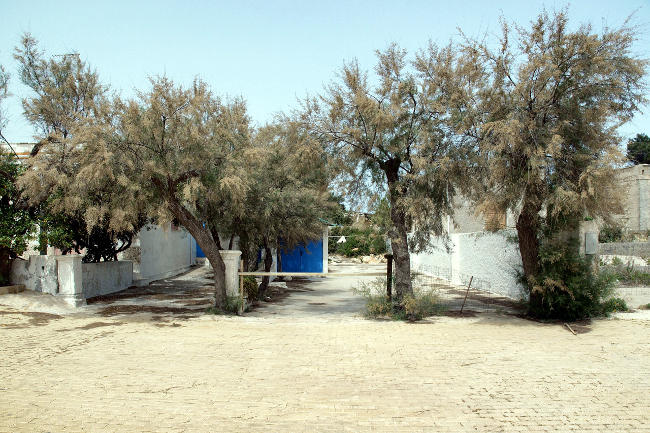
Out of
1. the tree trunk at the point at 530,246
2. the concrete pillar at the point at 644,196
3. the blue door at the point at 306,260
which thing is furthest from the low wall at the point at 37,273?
the concrete pillar at the point at 644,196

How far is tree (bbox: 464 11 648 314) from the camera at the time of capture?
1080 centimetres

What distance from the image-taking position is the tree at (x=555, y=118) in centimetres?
1080

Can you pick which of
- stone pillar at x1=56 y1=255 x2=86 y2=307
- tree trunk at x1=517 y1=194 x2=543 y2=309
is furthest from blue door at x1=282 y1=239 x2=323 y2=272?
tree trunk at x1=517 y1=194 x2=543 y2=309

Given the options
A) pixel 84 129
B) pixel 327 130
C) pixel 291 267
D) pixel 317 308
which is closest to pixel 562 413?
pixel 327 130

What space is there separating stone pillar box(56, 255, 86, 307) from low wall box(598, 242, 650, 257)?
831 inches

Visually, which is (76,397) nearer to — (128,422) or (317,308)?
(128,422)

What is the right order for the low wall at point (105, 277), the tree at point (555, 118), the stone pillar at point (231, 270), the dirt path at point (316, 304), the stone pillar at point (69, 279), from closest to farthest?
the tree at point (555, 118), the stone pillar at point (231, 270), the dirt path at point (316, 304), the stone pillar at point (69, 279), the low wall at point (105, 277)

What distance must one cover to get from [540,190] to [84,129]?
35.4 feet

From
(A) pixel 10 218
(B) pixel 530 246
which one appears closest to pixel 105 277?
(A) pixel 10 218

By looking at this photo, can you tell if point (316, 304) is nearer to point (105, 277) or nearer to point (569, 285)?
point (569, 285)

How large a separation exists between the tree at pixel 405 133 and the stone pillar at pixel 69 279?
7.93m

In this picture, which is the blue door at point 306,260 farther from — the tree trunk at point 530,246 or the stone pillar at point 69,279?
the tree trunk at point 530,246

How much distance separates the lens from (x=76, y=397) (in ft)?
20.2

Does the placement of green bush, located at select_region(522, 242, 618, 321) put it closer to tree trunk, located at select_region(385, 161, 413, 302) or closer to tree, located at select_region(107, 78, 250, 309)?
tree trunk, located at select_region(385, 161, 413, 302)
